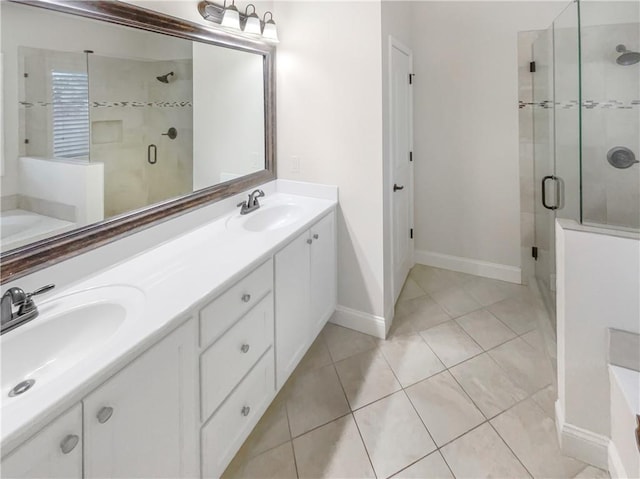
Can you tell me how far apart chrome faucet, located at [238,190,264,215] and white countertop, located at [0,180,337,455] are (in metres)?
0.07

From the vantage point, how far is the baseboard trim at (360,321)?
98.6 inches

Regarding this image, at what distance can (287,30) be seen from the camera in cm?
244

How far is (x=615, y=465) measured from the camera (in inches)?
58.0

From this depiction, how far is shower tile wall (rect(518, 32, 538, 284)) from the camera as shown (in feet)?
9.79

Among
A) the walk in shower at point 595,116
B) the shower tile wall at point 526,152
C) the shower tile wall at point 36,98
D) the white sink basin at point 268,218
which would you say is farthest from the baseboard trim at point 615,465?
the shower tile wall at point 36,98

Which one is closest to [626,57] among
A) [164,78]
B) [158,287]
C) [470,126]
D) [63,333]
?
[470,126]

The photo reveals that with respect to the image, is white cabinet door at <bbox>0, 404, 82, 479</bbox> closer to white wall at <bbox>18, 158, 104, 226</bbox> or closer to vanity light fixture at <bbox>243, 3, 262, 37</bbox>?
white wall at <bbox>18, 158, 104, 226</bbox>

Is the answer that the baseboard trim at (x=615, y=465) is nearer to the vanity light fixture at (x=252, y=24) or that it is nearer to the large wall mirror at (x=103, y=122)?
the large wall mirror at (x=103, y=122)

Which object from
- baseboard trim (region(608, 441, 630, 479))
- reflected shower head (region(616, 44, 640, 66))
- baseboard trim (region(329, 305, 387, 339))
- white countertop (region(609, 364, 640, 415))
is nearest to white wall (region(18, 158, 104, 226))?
baseboard trim (region(329, 305, 387, 339))

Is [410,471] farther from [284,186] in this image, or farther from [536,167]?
[536,167]

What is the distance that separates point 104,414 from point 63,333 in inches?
14.3

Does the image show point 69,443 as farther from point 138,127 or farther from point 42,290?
point 138,127

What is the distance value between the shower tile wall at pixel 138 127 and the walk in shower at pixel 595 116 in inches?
73.5

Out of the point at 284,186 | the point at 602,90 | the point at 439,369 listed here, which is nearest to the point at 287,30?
the point at 284,186
